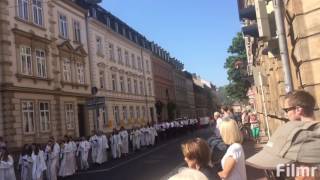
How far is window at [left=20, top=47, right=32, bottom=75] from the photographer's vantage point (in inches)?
1083

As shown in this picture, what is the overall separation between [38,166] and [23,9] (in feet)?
41.0

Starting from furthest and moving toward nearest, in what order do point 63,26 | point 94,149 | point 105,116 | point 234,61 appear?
point 234,61, point 105,116, point 63,26, point 94,149

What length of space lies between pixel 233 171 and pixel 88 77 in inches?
1323

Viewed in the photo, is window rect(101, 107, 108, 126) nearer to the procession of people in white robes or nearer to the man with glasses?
the procession of people in white robes

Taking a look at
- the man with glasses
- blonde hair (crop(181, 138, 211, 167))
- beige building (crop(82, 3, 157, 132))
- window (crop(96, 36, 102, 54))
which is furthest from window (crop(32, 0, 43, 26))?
the man with glasses

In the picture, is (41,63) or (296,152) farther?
(41,63)

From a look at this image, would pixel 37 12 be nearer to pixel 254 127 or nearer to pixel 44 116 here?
pixel 44 116

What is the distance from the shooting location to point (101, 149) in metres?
25.9

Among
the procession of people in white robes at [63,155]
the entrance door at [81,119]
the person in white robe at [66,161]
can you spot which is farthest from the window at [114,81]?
the person in white robe at [66,161]

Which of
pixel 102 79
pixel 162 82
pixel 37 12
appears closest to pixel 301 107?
pixel 37 12

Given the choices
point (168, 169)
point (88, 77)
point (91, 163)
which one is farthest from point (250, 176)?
point (88, 77)

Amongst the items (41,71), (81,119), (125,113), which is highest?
(41,71)

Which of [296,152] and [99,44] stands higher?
[99,44]

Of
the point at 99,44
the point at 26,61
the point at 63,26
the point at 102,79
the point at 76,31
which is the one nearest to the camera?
the point at 26,61
